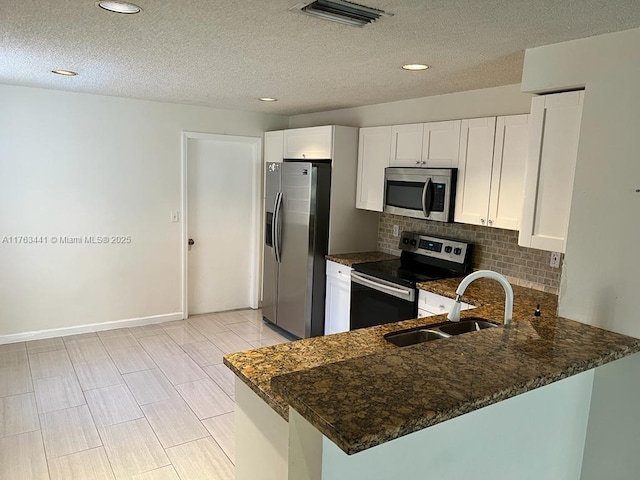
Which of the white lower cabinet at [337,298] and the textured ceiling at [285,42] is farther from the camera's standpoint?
the white lower cabinet at [337,298]

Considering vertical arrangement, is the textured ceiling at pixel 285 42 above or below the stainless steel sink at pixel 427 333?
above

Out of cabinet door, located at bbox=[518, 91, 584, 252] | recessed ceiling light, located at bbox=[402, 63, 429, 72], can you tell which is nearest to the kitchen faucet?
cabinet door, located at bbox=[518, 91, 584, 252]

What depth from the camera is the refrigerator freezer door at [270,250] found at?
16.3 feet

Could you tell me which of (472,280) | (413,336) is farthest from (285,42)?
(413,336)

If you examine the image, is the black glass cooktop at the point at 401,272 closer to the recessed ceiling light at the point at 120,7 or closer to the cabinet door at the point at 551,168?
the cabinet door at the point at 551,168

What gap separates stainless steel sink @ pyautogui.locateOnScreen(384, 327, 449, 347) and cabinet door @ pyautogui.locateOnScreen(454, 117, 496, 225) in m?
1.35

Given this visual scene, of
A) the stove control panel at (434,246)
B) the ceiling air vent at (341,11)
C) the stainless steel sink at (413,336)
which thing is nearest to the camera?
the ceiling air vent at (341,11)

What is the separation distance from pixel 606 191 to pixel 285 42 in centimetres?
159

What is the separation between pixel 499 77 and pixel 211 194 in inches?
134

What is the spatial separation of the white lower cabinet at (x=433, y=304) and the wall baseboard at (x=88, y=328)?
302 cm

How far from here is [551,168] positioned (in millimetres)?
2314

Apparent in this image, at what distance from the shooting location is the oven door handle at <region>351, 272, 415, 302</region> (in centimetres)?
347

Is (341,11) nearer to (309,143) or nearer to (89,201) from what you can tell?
(309,143)

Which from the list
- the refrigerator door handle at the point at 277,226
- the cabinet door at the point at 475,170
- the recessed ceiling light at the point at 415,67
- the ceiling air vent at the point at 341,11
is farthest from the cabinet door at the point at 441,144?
the ceiling air vent at the point at 341,11
